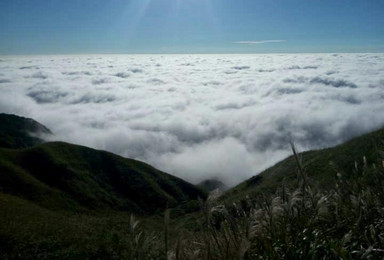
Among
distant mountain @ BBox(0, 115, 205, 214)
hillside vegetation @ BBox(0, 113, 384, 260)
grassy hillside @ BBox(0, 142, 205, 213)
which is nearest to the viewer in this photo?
hillside vegetation @ BBox(0, 113, 384, 260)

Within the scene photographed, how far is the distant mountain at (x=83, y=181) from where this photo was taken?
74.4 m

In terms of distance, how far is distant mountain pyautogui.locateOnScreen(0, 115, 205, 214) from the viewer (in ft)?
244

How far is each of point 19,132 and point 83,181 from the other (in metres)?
88.2

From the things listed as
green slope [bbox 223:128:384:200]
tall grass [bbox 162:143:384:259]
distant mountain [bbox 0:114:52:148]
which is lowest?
distant mountain [bbox 0:114:52:148]

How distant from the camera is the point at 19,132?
159m

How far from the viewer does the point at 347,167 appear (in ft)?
85.3

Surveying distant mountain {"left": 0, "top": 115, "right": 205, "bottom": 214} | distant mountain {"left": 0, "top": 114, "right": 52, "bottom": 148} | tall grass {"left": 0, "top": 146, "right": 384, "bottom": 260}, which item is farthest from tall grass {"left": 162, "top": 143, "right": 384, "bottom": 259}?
distant mountain {"left": 0, "top": 114, "right": 52, "bottom": 148}

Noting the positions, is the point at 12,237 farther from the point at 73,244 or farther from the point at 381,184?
the point at 381,184

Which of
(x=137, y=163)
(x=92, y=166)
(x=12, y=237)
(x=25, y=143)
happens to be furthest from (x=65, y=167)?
(x=12, y=237)

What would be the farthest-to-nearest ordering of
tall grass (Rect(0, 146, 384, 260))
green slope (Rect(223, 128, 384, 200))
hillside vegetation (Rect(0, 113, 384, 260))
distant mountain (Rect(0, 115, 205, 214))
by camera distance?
1. distant mountain (Rect(0, 115, 205, 214))
2. green slope (Rect(223, 128, 384, 200))
3. hillside vegetation (Rect(0, 113, 384, 260))
4. tall grass (Rect(0, 146, 384, 260))

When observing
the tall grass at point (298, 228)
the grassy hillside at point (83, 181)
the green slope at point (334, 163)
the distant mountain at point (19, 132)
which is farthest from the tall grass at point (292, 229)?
the distant mountain at point (19, 132)

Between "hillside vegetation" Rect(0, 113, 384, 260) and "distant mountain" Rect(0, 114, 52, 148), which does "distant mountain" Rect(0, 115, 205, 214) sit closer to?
"hillside vegetation" Rect(0, 113, 384, 260)

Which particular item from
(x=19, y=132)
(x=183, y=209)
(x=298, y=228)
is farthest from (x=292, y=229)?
(x=19, y=132)

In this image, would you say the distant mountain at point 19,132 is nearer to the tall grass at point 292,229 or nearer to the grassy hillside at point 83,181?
the grassy hillside at point 83,181
